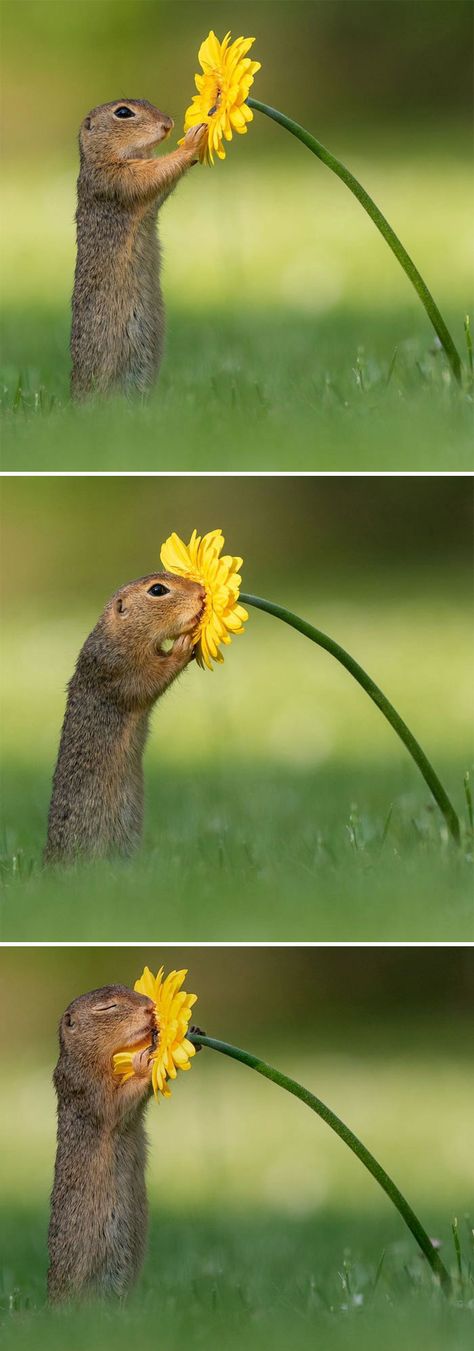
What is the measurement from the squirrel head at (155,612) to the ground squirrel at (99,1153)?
320 mm

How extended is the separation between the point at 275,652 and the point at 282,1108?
445mm

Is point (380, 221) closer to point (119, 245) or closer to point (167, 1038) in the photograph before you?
point (119, 245)

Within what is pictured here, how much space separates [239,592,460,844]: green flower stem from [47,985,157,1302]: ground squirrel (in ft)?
1.07

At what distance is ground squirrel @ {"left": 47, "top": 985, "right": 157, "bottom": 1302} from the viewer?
1431 millimetres

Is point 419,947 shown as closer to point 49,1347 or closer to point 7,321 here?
point 49,1347

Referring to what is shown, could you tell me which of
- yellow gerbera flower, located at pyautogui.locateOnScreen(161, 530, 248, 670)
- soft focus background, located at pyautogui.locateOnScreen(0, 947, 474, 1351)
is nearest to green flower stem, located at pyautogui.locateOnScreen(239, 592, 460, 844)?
yellow gerbera flower, located at pyautogui.locateOnScreen(161, 530, 248, 670)

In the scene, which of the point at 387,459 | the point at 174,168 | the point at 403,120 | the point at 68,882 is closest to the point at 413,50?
the point at 403,120

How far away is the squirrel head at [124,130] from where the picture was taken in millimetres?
1522

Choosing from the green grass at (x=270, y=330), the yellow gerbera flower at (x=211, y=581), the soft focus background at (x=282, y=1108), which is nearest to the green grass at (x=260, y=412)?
the green grass at (x=270, y=330)

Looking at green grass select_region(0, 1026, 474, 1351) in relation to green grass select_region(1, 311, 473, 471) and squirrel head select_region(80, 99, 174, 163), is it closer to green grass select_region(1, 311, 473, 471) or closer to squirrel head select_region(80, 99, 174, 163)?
green grass select_region(1, 311, 473, 471)

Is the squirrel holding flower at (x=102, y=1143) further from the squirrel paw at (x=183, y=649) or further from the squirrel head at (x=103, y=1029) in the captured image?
the squirrel paw at (x=183, y=649)

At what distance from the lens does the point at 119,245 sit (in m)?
1.53

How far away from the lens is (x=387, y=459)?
1.53 meters

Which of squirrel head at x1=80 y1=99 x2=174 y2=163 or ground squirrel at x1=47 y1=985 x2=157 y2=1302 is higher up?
squirrel head at x1=80 y1=99 x2=174 y2=163
